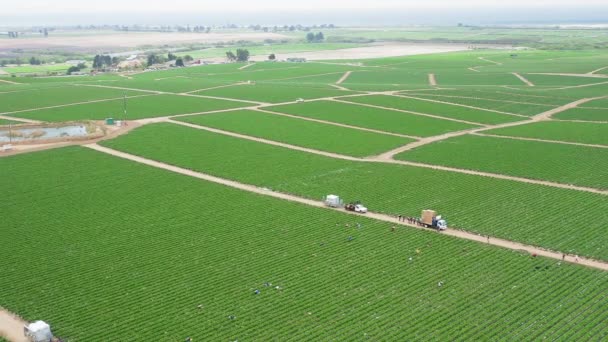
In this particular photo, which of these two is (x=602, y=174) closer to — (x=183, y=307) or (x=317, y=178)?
(x=317, y=178)

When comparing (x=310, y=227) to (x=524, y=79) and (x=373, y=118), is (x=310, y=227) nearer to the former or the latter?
(x=373, y=118)

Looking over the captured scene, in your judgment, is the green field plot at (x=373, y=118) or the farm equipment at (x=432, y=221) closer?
the farm equipment at (x=432, y=221)

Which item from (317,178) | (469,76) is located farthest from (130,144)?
(469,76)

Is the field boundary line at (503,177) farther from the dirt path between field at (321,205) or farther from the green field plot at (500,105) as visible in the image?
the green field plot at (500,105)

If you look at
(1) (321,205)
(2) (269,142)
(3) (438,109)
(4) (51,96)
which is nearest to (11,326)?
(1) (321,205)

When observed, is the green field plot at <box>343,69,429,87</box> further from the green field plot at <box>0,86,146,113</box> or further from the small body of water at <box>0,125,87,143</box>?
the small body of water at <box>0,125,87,143</box>

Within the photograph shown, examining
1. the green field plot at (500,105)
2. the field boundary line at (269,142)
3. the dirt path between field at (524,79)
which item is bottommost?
the field boundary line at (269,142)

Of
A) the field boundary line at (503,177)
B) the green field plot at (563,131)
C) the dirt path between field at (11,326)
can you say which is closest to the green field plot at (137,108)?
the field boundary line at (503,177)
